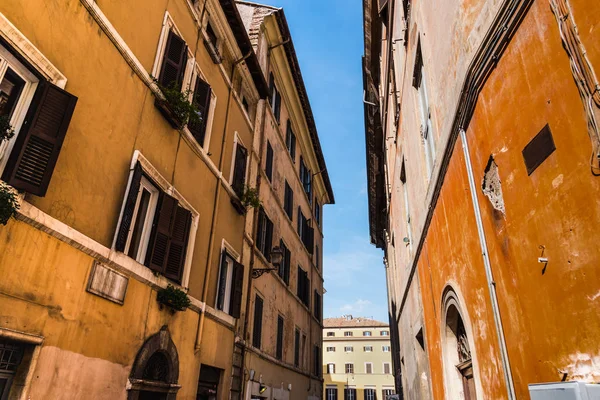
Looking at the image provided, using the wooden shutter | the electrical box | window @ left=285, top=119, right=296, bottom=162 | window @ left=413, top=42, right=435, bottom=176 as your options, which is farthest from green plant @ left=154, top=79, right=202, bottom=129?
window @ left=285, top=119, right=296, bottom=162

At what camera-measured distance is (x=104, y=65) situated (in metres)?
5.98

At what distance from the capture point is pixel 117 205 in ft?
20.0

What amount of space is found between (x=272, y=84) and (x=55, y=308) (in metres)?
12.2

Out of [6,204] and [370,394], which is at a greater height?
[370,394]

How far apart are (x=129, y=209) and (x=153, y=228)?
83 centimetres

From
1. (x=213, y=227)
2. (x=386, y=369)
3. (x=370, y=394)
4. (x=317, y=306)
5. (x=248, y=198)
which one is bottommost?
(x=370, y=394)

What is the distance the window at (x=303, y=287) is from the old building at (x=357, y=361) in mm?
42478

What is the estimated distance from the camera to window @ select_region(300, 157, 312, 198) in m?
20.0

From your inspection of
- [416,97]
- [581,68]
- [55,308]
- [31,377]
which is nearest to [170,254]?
[55,308]

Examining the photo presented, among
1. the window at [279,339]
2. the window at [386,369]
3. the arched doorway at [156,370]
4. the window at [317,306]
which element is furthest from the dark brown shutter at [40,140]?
Answer: the window at [386,369]

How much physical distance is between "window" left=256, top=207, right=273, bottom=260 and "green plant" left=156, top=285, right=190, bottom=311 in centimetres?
528

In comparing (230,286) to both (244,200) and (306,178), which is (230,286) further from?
(306,178)

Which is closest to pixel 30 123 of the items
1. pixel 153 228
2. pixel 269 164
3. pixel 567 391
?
pixel 153 228

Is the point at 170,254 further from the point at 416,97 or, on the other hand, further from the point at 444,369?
the point at 416,97
